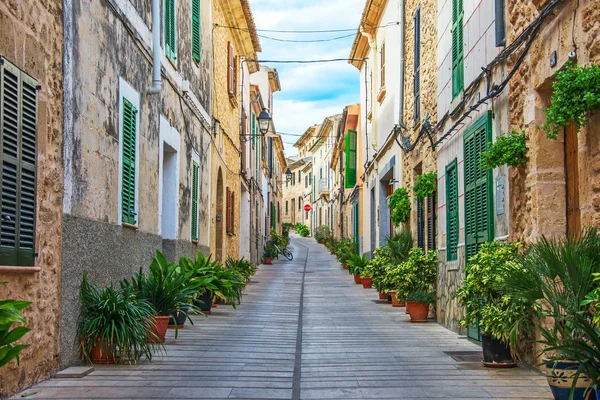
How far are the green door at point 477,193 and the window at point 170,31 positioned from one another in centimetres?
512

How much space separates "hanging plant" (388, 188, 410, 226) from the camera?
1602 centimetres

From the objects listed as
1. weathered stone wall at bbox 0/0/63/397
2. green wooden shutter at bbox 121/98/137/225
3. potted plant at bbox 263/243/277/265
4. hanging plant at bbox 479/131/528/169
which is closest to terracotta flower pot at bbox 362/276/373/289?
green wooden shutter at bbox 121/98/137/225

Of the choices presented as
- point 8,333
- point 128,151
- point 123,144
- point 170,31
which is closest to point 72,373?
point 8,333

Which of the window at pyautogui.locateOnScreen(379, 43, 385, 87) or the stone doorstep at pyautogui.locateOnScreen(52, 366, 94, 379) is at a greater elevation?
the window at pyautogui.locateOnScreen(379, 43, 385, 87)

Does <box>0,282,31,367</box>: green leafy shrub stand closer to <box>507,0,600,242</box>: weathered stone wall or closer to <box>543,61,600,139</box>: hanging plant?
<box>543,61,600,139</box>: hanging plant

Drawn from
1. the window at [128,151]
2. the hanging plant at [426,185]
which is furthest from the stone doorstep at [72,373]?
the hanging plant at [426,185]

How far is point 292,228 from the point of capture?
7019cm

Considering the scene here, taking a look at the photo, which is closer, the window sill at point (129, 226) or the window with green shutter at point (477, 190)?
the window with green shutter at point (477, 190)

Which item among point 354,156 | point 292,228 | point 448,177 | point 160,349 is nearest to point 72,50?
point 160,349

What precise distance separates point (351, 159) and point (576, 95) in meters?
24.3

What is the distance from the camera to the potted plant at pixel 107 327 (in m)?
7.71

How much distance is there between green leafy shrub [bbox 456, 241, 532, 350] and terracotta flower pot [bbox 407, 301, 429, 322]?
4.19 m

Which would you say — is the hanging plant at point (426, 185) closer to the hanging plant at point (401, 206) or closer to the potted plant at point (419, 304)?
the potted plant at point (419, 304)

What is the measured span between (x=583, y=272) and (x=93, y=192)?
198 inches
